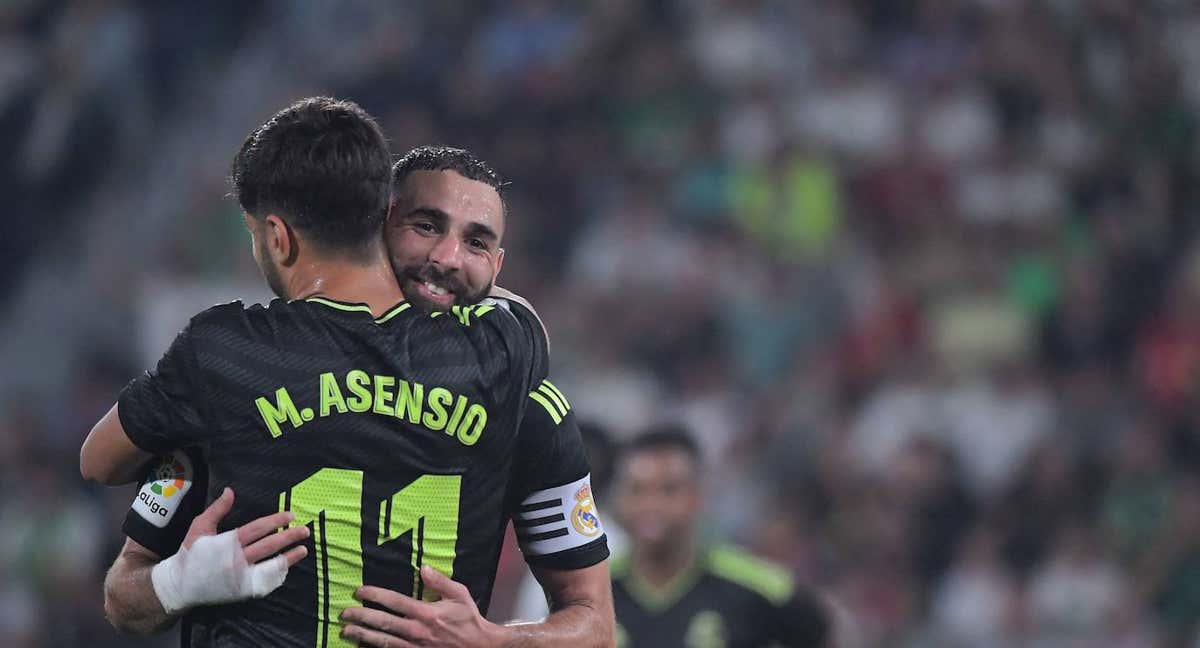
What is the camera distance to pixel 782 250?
36.9 feet

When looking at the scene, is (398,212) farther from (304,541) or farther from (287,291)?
(304,541)

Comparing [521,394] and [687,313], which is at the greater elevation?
[687,313]

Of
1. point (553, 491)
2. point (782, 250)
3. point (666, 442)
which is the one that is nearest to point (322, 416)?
point (553, 491)

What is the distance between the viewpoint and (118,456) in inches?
117

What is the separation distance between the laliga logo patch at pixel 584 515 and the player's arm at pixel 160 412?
0.76 meters

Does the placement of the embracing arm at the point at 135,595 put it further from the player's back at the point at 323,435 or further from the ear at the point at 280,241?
the ear at the point at 280,241

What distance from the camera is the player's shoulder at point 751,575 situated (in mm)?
5902

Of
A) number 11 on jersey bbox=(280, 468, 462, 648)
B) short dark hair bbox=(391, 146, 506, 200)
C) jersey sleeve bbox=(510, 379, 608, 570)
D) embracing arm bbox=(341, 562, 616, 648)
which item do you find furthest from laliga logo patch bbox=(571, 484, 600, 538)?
short dark hair bbox=(391, 146, 506, 200)

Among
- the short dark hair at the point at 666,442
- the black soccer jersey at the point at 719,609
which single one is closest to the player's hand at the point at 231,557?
the black soccer jersey at the point at 719,609

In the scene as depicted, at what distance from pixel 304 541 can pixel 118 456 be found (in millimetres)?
361

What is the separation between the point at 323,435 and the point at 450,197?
2.18 feet

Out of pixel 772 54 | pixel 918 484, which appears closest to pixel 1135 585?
pixel 918 484

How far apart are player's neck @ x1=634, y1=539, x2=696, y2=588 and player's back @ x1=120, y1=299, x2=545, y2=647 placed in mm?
3052

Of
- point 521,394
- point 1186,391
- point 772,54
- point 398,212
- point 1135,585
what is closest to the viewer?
point 521,394
